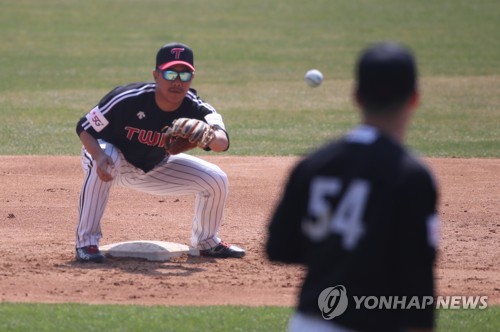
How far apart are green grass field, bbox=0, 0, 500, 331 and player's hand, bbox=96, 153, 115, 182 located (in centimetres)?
125

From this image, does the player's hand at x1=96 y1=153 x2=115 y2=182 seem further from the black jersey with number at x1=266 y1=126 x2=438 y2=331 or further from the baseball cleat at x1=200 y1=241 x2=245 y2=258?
the black jersey with number at x1=266 y1=126 x2=438 y2=331

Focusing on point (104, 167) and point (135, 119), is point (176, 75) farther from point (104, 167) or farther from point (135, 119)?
point (104, 167)

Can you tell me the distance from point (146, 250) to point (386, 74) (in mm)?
4413

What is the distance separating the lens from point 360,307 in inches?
107

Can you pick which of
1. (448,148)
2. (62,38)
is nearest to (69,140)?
(448,148)

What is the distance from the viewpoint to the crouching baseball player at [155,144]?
21.2 feet

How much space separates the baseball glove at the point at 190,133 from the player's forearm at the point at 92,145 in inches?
19.6

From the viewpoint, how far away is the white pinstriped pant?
661 cm

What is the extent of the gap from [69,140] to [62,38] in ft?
45.3

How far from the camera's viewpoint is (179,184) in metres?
6.95

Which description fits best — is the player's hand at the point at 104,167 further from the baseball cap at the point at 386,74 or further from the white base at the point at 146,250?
the baseball cap at the point at 386,74

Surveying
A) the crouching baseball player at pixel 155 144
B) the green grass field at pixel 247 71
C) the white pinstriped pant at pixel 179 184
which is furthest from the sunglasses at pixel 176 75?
the green grass field at pixel 247 71

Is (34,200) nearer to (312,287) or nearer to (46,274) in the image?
(46,274)

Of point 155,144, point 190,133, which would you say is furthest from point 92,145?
point 190,133
